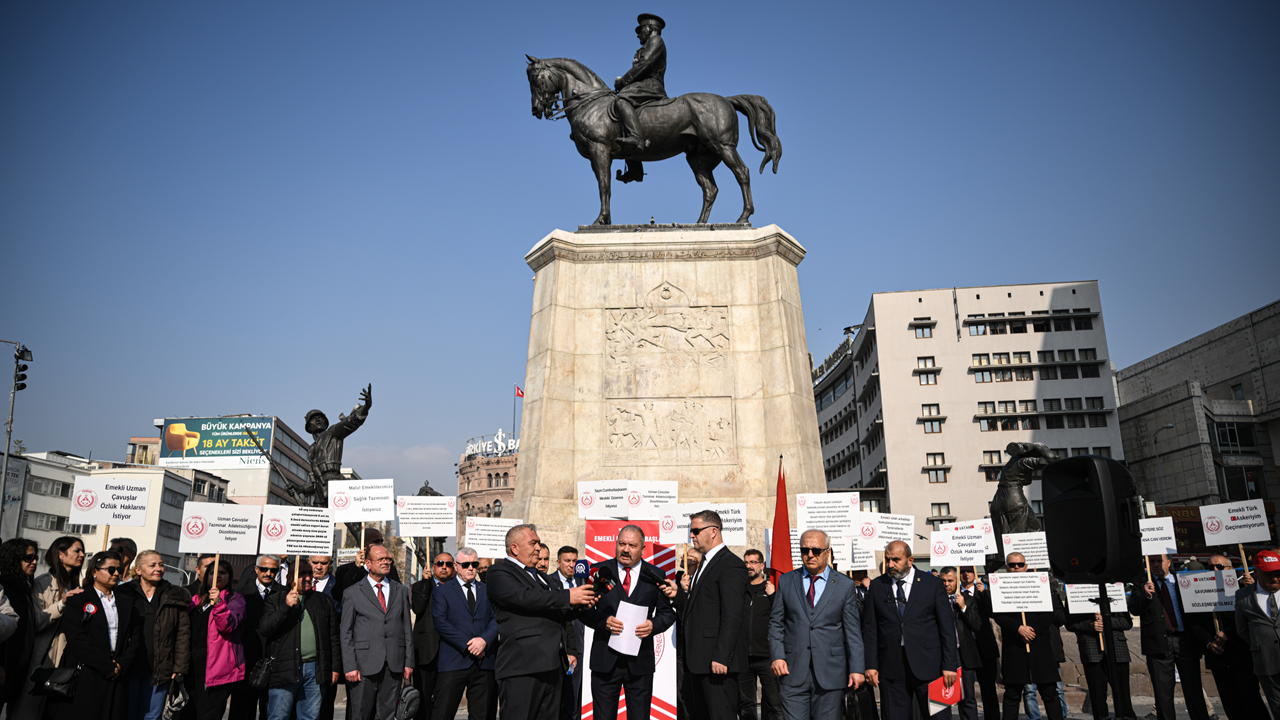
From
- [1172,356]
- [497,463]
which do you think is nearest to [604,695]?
[1172,356]

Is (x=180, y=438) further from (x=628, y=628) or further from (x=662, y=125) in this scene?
(x=628, y=628)

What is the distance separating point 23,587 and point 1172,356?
98208 mm

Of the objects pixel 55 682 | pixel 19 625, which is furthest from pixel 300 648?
pixel 19 625

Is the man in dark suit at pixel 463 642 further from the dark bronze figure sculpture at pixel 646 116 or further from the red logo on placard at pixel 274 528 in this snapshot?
the dark bronze figure sculpture at pixel 646 116

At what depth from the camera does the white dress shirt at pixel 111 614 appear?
773cm

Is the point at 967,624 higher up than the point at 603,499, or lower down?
lower down

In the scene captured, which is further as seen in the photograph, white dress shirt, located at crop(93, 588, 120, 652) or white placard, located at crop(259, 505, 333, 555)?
white placard, located at crop(259, 505, 333, 555)

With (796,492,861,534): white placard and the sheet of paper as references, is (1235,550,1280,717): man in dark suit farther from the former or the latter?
the sheet of paper

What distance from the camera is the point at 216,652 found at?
860 cm

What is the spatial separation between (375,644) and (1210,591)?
894 centimetres

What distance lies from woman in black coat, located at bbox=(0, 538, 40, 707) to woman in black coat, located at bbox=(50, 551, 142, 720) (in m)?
0.38

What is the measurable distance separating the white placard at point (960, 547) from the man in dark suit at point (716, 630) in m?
5.71

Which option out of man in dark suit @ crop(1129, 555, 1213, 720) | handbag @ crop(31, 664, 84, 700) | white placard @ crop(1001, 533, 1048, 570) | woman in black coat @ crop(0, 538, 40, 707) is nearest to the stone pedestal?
white placard @ crop(1001, 533, 1048, 570)

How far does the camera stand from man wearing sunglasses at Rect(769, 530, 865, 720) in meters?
7.71
